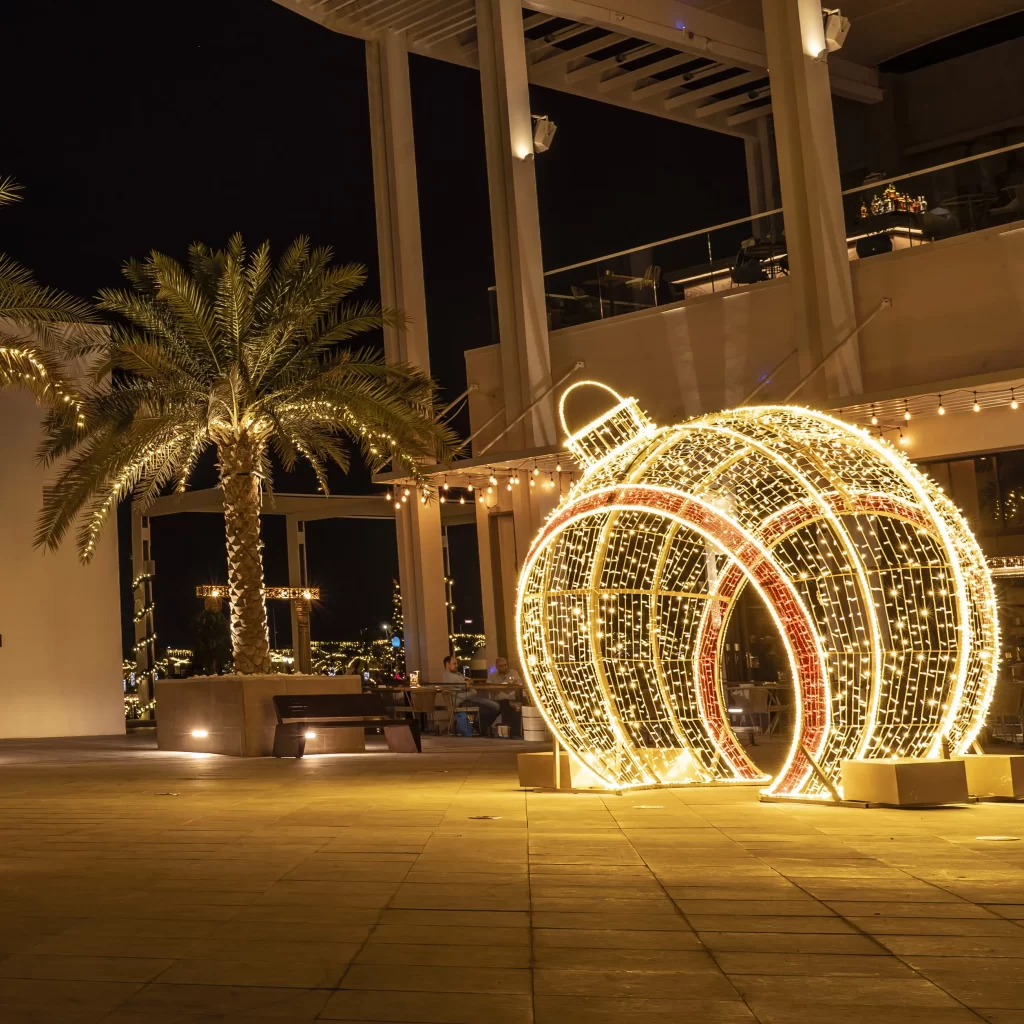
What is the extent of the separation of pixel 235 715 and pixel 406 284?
29.1ft

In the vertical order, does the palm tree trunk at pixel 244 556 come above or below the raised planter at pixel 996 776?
above

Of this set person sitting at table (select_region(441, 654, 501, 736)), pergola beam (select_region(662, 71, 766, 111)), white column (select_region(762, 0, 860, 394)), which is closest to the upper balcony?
white column (select_region(762, 0, 860, 394))

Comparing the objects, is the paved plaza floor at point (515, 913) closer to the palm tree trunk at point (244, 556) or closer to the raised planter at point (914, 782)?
the raised planter at point (914, 782)

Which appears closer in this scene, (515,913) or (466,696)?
(515,913)

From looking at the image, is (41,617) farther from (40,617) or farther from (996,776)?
(996,776)

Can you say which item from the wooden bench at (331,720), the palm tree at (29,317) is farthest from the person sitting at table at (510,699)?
the palm tree at (29,317)

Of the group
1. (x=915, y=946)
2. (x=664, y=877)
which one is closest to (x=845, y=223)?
(x=664, y=877)

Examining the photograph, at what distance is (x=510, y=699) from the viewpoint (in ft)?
66.6

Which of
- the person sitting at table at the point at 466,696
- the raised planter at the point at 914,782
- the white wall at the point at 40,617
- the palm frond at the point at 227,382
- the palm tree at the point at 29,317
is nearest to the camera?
the raised planter at the point at 914,782


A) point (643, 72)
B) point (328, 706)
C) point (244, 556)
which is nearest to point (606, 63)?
point (643, 72)

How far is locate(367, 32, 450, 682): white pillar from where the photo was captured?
23.6 metres

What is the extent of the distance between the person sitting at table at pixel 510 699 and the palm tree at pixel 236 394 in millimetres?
3630

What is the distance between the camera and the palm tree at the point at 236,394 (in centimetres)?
1741

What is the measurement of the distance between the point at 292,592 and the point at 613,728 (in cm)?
1937
